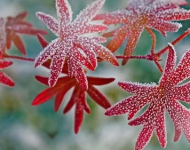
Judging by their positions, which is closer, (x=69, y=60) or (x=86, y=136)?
(x=69, y=60)

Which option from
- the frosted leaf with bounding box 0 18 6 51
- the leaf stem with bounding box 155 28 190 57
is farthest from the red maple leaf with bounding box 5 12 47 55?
the leaf stem with bounding box 155 28 190 57

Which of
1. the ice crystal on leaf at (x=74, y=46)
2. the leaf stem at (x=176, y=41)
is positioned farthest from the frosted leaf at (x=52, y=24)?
the leaf stem at (x=176, y=41)

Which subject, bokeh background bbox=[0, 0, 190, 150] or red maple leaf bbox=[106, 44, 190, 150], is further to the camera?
bokeh background bbox=[0, 0, 190, 150]

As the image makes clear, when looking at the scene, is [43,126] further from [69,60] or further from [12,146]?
[69,60]

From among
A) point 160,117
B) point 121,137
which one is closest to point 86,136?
point 121,137

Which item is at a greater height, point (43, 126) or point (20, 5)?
point (20, 5)

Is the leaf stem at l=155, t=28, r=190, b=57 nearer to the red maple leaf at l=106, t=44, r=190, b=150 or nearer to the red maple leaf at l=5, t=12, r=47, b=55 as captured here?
the red maple leaf at l=106, t=44, r=190, b=150
